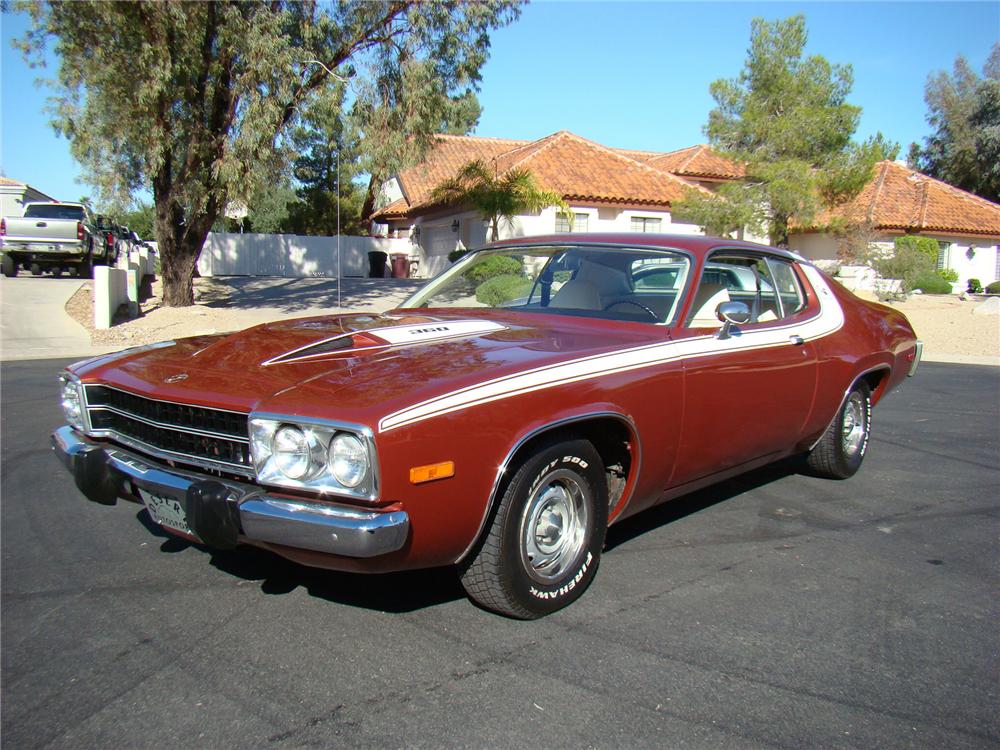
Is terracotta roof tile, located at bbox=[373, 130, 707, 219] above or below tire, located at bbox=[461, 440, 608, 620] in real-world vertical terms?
above

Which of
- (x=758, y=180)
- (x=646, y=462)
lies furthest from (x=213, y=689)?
(x=758, y=180)

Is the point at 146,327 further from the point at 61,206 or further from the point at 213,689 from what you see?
the point at 213,689

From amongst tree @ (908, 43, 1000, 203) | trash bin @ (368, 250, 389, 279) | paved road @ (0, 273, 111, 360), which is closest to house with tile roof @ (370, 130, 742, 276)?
trash bin @ (368, 250, 389, 279)

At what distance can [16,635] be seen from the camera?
10.4 feet

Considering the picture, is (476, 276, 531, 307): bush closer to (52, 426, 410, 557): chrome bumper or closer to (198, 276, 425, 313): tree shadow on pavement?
(52, 426, 410, 557): chrome bumper

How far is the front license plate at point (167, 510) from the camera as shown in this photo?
122 inches

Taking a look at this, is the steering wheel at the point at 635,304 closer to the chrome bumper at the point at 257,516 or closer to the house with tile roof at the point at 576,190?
the chrome bumper at the point at 257,516

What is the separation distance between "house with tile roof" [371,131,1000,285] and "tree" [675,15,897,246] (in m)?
1.21

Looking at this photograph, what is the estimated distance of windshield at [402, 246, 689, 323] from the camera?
165 inches

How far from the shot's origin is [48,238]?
22.1m

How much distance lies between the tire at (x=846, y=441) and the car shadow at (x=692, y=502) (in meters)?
0.30

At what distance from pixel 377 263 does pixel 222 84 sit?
1591cm

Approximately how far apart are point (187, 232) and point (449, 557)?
630 inches

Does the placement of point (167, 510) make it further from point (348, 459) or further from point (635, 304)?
point (635, 304)
